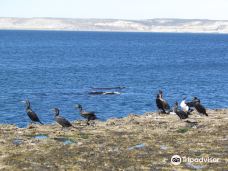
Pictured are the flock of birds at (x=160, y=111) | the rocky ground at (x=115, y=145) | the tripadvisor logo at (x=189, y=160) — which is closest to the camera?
the rocky ground at (x=115, y=145)

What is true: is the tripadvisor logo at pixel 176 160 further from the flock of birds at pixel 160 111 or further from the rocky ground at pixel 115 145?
the flock of birds at pixel 160 111

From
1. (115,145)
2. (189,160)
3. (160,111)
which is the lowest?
(160,111)

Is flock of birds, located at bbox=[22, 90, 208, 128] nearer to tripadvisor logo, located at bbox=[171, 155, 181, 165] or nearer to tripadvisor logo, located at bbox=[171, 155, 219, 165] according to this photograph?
tripadvisor logo, located at bbox=[171, 155, 181, 165]

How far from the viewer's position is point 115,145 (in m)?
23.1

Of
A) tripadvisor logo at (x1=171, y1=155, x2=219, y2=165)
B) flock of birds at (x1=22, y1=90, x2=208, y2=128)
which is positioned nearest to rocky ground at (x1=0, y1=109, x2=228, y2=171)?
tripadvisor logo at (x1=171, y1=155, x2=219, y2=165)

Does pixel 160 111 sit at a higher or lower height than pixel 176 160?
lower

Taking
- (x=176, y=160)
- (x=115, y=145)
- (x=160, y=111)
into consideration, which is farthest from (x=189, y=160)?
(x=160, y=111)

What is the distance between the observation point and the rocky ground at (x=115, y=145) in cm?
1962

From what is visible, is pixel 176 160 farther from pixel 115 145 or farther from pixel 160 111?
pixel 160 111

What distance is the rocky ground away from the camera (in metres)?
19.6

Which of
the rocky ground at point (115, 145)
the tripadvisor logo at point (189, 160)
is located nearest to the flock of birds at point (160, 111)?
the rocky ground at point (115, 145)

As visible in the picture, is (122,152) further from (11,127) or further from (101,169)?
Result: (11,127)

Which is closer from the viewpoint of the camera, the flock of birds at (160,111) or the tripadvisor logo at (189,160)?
the tripadvisor logo at (189,160)

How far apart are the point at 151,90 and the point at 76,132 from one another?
50.4 m
